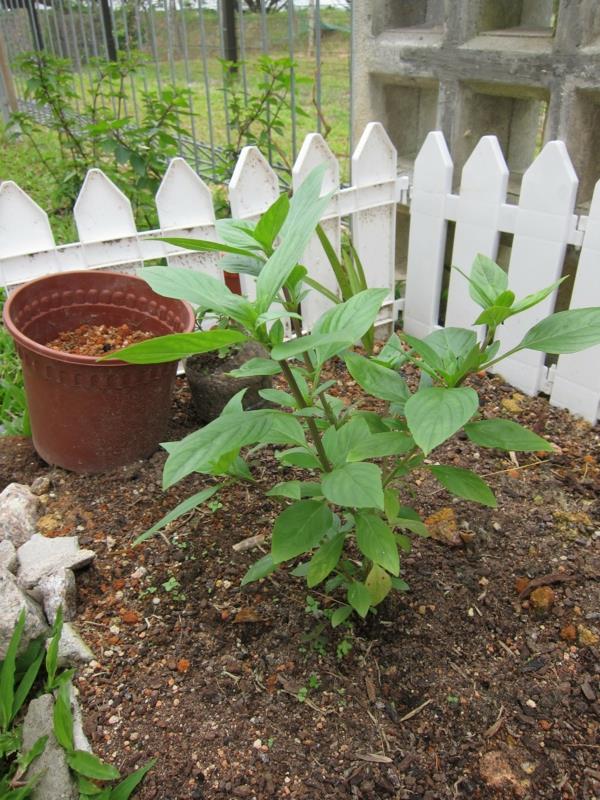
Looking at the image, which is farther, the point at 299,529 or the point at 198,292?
the point at 299,529

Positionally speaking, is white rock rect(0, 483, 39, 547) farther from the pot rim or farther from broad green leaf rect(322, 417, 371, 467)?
broad green leaf rect(322, 417, 371, 467)

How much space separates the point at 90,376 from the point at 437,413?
1414 mm

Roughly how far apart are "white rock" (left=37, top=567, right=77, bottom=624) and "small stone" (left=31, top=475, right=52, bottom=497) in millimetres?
519

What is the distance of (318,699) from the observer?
62.1 inches

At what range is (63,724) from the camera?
1.45 metres

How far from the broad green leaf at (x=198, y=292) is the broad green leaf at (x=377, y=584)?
763 millimetres

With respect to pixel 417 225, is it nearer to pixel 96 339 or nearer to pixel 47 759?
pixel 96 339

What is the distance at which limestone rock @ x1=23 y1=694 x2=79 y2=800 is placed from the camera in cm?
143

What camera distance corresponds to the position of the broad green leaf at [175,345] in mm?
970

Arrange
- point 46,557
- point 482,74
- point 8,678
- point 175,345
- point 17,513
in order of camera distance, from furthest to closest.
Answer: point 482,74 < point 17,513 < point 46,557 < point 8,678 < point 175,345

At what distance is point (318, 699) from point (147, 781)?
0.40 m

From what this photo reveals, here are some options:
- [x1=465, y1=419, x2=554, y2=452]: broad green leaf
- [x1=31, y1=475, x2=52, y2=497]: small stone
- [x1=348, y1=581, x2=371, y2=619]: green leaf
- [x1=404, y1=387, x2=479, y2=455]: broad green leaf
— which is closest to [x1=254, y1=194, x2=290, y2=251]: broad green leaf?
[x1=404, y1=387, x2=479, y2=455]: broad green leaf

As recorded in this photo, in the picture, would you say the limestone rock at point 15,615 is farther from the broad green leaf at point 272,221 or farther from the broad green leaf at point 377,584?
the broad green leaf at point 272,221

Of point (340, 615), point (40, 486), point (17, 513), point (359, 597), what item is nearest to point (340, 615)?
point (340, 615)
